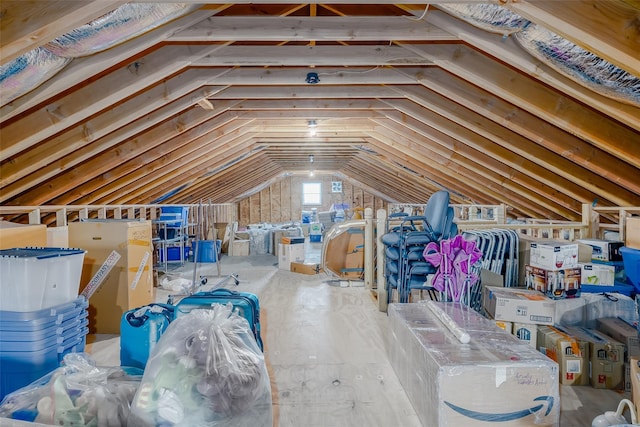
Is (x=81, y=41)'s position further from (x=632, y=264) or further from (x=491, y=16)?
(x=632, y=264)

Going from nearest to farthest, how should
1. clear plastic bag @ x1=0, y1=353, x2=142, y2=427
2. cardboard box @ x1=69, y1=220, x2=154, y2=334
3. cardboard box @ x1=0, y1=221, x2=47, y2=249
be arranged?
clear plastic bag @ x1=0, y1=353, x2=142, y2=427 < cardboard box @ x1=0, y1=221, x2=47, y2=249 < cardboard box @ x1=69, y1=220, x2=154, y2=334

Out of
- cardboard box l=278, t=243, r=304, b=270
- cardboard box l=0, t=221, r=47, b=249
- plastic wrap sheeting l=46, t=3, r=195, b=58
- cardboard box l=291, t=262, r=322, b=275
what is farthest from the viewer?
cardboard box l=278, t=243, r=304, b=270

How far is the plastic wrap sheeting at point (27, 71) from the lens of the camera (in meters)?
1.84

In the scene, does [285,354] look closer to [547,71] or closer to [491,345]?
[491,345]

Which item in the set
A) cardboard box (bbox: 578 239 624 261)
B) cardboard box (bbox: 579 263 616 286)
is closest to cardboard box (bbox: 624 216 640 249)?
cardboard box (bbox: 578 239 624 261)

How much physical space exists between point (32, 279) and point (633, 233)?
4569mm

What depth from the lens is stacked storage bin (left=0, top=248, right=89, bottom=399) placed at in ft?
6.27

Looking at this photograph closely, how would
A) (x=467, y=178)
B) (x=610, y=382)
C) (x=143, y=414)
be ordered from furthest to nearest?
(x=467, y=178), (x=610, y=382), (x=143, y=414)

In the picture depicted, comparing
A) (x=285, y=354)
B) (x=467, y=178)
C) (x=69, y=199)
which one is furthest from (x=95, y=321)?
(x=467, y=178)

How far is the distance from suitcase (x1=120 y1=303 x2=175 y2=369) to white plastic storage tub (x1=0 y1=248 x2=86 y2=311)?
0.43 metres

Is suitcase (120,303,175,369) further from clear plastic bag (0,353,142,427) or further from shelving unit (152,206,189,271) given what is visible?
shelving unit (152,206,189,271)

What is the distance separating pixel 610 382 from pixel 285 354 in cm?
200

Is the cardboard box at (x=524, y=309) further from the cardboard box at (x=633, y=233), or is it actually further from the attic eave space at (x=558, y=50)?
the cardboard box at (x=633, y=233)

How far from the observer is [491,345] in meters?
1.77
